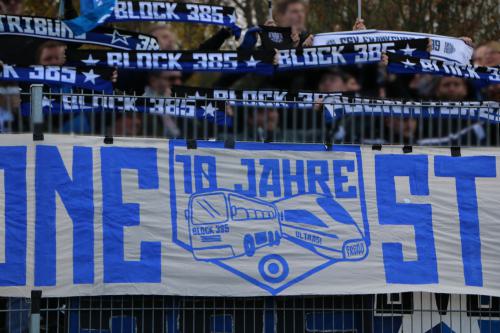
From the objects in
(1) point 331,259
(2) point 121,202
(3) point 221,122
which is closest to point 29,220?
(2) point 121,202

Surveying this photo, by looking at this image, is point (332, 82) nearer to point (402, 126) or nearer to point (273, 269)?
point (402, 126)

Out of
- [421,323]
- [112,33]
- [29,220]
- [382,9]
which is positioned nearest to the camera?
[29,220]

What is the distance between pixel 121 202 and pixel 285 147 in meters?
1.54

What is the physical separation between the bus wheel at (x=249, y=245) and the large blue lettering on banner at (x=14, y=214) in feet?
6.21

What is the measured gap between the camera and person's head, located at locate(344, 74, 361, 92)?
11.0 meters

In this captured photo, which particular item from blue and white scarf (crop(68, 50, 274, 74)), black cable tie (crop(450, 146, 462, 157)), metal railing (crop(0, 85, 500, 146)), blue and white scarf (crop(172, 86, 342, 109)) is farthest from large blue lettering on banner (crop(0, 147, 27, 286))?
black cable tie (crop(450, 146, 462, 157))

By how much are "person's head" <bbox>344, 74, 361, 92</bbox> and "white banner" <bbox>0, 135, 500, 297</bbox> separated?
1.35 meters

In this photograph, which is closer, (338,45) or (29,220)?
(29,220)

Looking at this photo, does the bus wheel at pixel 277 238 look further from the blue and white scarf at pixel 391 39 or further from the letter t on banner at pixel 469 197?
the blue and white scarf at pixel 391 39

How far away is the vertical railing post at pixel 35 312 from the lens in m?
8.90

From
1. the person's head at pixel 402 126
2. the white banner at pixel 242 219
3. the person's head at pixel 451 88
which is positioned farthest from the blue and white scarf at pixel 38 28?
the person's head at pixel 451 88

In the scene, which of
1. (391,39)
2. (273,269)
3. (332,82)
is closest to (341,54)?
(332,82)

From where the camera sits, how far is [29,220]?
9070 mm

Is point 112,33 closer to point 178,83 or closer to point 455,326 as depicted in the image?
point 178,83
